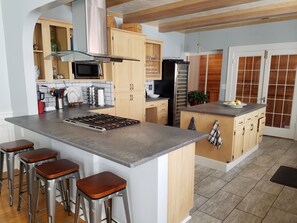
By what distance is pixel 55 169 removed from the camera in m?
1.85

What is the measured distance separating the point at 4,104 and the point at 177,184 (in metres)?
2.69

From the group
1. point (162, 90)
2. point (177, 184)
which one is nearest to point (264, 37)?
point (162, 90)

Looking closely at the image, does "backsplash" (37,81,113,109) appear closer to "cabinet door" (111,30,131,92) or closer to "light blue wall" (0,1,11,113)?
"cabinet door" (111,30,131,92)

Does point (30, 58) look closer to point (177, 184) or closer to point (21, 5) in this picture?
point (21, 5)

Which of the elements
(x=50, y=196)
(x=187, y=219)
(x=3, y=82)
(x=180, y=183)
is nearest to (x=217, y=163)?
(x=187, y=219)

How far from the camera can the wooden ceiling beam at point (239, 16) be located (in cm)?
367

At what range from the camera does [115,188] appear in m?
1.60

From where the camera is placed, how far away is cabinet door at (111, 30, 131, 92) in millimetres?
3824

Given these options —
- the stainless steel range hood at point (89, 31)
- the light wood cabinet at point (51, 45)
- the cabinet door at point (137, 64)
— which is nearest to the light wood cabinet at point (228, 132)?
the cabinet door at point (137, 64)

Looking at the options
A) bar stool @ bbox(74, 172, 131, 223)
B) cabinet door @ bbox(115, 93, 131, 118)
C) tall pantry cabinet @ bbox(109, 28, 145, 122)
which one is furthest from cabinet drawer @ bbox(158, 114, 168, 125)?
bar stool @ bbox(74, 172, 131, 223)

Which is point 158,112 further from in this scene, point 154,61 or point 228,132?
point 228,132

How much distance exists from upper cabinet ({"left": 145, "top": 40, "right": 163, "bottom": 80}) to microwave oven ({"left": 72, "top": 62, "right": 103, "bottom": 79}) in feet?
5.37

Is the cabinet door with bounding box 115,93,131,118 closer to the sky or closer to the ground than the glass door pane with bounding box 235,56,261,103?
closer to the ground

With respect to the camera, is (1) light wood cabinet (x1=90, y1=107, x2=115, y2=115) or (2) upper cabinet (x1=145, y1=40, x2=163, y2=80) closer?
(1) light wood cabinet (x1=90, y1=107, x2=115, y2=115)
